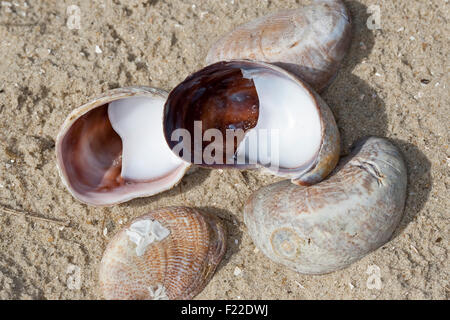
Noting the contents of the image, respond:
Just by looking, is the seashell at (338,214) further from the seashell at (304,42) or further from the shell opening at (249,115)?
the seashell at (304,42)

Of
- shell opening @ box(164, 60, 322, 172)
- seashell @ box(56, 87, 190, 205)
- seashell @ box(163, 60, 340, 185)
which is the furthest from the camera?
seashell @ box(56, 87, 190, 205)

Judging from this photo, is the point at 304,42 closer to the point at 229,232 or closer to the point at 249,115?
the point at 249,115

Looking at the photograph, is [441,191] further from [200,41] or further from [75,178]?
[75,178]

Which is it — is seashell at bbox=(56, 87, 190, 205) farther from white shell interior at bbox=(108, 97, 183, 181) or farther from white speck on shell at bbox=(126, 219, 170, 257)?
white speck on shell at bbox=(126, 219, 170, 257)

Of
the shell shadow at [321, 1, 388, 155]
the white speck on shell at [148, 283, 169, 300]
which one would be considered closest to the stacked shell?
the white speck on shell at [148, 283, 169, 300]

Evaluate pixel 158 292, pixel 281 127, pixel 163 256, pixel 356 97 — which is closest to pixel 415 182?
pixel 356 97
